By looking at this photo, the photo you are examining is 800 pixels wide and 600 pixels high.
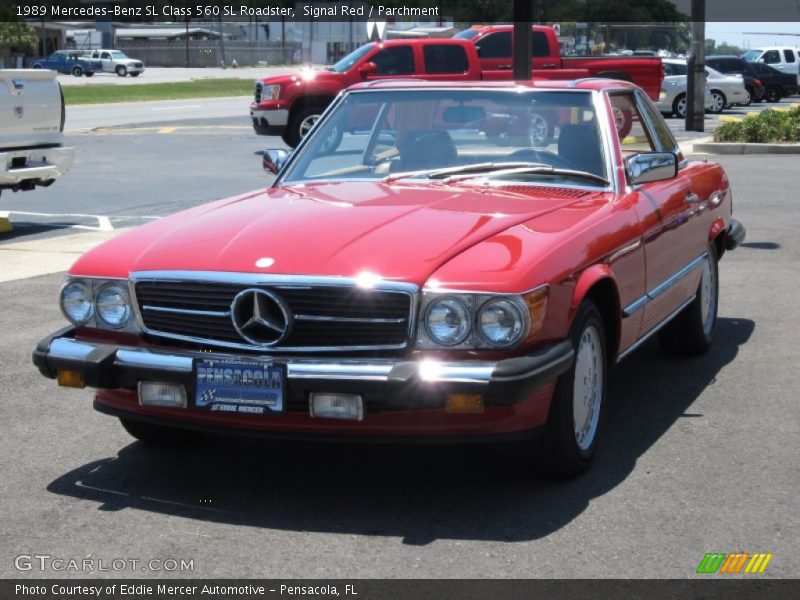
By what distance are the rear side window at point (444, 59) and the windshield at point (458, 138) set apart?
17.8m

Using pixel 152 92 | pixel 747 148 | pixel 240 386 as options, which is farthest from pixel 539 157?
pixel 152 92

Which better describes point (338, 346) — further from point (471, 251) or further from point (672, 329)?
point (672, 329)

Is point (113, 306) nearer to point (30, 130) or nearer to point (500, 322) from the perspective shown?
point (500, 322)

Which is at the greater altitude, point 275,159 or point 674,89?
point 275,159

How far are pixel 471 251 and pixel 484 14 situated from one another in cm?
7532

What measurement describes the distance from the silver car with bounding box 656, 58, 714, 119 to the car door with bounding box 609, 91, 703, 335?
25.8m

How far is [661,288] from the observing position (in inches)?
257

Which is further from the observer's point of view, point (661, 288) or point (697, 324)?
point (697, 324)

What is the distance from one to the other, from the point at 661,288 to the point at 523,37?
701 centimetres

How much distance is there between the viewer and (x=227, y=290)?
5031mm

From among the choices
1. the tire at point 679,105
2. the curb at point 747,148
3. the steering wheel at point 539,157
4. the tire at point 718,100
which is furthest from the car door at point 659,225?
the tire at point 718,100

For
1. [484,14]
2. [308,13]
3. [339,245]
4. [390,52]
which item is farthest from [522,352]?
[308,13]

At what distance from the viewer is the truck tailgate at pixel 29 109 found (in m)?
12.9

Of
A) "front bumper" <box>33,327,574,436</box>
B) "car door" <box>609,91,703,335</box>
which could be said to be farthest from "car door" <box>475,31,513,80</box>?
"front bumper" <box>33,327,574,436</box>
